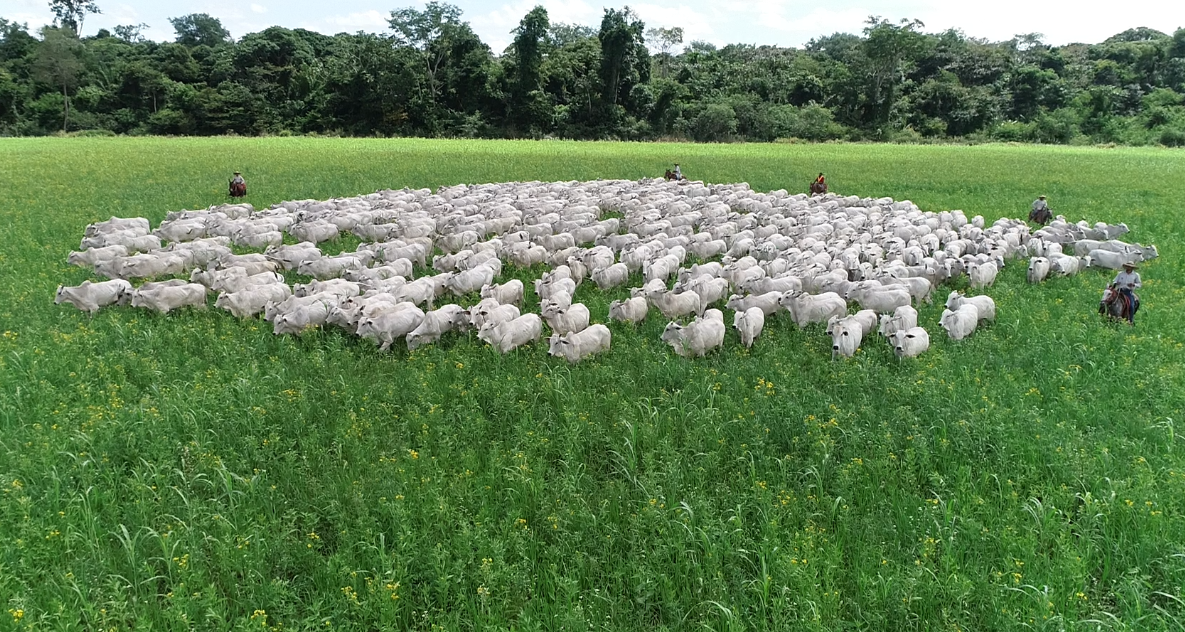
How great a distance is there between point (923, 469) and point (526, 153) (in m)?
37.1

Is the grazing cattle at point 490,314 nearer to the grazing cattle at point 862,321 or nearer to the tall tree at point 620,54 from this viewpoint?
the grazing cattle at point 862,321

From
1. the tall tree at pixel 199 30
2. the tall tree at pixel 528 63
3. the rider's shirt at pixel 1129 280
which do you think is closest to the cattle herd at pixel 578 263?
the rider's shirt at pixel 1129 280

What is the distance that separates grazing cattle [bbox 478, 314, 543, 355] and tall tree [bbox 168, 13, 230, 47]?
10691 cm

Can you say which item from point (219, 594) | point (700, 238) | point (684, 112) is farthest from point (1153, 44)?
point (219, 594)

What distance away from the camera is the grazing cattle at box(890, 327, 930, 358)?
28.5 feet

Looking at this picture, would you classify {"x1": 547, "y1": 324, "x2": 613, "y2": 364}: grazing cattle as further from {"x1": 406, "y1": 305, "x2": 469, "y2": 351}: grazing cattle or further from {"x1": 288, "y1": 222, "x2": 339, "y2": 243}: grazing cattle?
{"x1": 288, "y1": 222, "x2": 339, "y2": 243}: grazing cattle

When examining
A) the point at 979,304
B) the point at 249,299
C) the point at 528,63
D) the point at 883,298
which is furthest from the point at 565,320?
the point at 528,63

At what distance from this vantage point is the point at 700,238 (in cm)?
1497

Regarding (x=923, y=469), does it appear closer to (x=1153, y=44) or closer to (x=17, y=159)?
(x=17, y=159)

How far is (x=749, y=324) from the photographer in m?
9.45

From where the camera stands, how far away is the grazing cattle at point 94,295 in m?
10.7

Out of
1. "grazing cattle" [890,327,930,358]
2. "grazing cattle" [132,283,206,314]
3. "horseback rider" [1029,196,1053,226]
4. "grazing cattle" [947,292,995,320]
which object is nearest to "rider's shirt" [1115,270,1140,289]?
"grazing cattle" [947,292,995,320]

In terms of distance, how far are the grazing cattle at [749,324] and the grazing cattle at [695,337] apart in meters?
0.37

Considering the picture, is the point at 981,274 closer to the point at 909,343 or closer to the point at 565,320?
the point at 909,343
